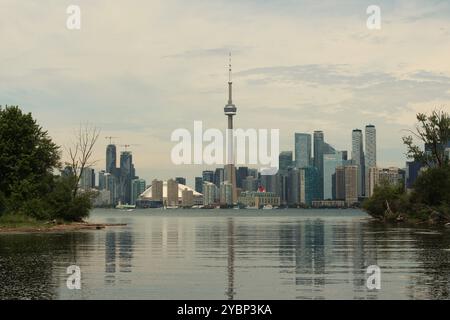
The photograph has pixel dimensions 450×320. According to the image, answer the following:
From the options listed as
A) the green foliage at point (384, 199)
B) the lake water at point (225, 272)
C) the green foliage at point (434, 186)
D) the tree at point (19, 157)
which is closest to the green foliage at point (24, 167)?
the tree at point (19, 157)

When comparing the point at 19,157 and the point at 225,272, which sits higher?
the point at 19,157

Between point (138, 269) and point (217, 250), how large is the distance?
17612 millimetres

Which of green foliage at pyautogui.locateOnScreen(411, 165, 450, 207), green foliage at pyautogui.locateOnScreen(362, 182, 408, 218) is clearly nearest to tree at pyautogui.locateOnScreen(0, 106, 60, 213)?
green foliage at pyautogui.locateOnScreen(411, 165, 450, 207)

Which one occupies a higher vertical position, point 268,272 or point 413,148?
point 413,148

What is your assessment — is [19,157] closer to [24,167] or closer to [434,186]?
[24,167]

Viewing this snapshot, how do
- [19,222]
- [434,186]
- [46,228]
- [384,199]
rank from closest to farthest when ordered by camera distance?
[46,228]
[19,222]
[434,186]
[384,199]

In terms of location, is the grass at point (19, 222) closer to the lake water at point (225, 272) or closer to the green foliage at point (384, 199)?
the lake water at point (225, 272)

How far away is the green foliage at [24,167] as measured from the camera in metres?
101

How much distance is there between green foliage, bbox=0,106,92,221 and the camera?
101 m

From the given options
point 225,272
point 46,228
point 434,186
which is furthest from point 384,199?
point 225,272

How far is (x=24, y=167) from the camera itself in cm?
10206

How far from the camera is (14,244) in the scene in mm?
63625
